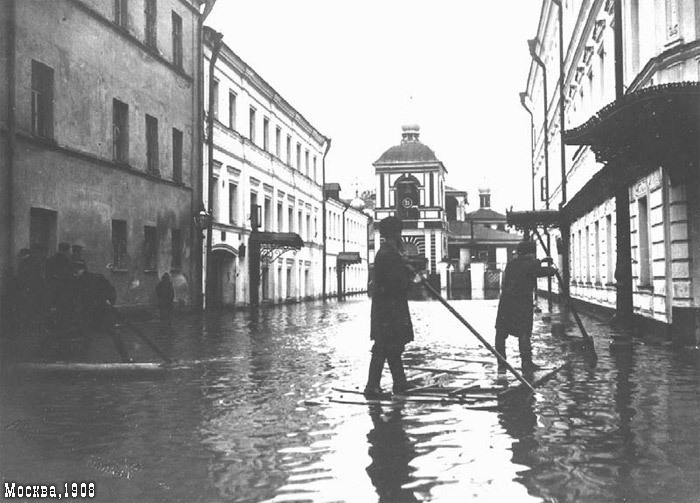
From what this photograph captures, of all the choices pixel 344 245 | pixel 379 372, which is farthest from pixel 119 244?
pixel 344 245

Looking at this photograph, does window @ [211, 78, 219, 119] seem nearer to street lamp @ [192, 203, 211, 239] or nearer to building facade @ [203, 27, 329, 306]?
building facade @ [203, 27, 329, 306]

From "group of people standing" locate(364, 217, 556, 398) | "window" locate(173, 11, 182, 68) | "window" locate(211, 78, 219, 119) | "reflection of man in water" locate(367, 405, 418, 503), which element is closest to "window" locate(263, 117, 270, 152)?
"window" locate(211, 78, 219, 119)

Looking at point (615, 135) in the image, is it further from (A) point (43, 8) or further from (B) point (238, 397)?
(A) point (43, 8)

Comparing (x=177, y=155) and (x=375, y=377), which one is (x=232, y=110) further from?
(x=375, y=377)

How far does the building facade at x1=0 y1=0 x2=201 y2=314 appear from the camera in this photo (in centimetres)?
1650

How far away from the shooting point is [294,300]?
41969mm

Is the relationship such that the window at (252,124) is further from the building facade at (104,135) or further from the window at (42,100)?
the window at (42,100)

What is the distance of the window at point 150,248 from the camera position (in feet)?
76.1

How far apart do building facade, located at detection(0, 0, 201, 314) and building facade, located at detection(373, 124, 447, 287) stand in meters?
52.9

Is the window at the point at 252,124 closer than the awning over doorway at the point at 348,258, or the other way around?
the window at the point at 252,124

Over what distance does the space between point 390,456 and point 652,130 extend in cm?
897

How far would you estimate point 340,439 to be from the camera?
6.28m

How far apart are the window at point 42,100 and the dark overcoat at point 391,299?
11.5m

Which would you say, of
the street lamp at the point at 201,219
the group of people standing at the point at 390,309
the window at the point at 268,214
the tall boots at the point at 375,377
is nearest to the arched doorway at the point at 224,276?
the street lamp at the point at 201,219
